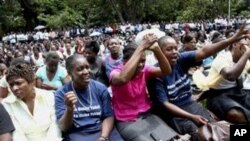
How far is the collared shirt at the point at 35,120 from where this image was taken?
12.6 ft

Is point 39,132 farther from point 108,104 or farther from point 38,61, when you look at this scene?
point 38,61

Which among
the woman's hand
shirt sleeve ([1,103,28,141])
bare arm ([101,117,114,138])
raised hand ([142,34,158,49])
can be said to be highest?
raised hand ([142,34,158,49])

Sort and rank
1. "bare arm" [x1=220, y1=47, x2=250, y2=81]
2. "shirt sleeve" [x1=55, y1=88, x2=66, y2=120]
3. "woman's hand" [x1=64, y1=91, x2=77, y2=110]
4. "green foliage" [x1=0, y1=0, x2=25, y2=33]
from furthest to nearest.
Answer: "green foliage" [x1=0, y1=0, x2=25, y2=33] → "bare arm" [x1=220, y1=47, x2=250, y2=81] → "shirt sleeve" [x1=55, y1=88, x2=66, y2=120] → "woman's hand" [x1=64, y1=91, x2=77, y2=110]

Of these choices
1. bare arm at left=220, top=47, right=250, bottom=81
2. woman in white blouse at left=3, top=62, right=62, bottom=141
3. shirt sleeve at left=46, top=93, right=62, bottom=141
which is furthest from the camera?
bare arm at left=220, top=47, right=250, bottom=81

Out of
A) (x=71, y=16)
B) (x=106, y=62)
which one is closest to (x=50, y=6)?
(x=71, y=16)

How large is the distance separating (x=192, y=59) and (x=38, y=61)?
32.2 ft

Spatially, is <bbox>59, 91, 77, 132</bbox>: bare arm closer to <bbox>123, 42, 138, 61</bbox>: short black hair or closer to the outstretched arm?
the outstretched arm

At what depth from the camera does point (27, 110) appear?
387 centimetres

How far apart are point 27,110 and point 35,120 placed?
10 cm

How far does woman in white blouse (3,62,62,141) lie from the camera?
381cm

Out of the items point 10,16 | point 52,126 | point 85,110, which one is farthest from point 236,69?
point 10,16

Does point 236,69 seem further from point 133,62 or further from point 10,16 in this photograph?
point 10,16

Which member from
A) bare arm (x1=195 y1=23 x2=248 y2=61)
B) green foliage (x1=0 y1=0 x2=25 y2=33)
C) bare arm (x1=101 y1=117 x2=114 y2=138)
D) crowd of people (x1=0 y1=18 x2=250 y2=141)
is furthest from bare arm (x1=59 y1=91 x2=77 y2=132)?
green foliage (x1=0 y1=0 x2=25 y2=33)

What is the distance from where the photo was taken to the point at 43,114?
3939 mm
